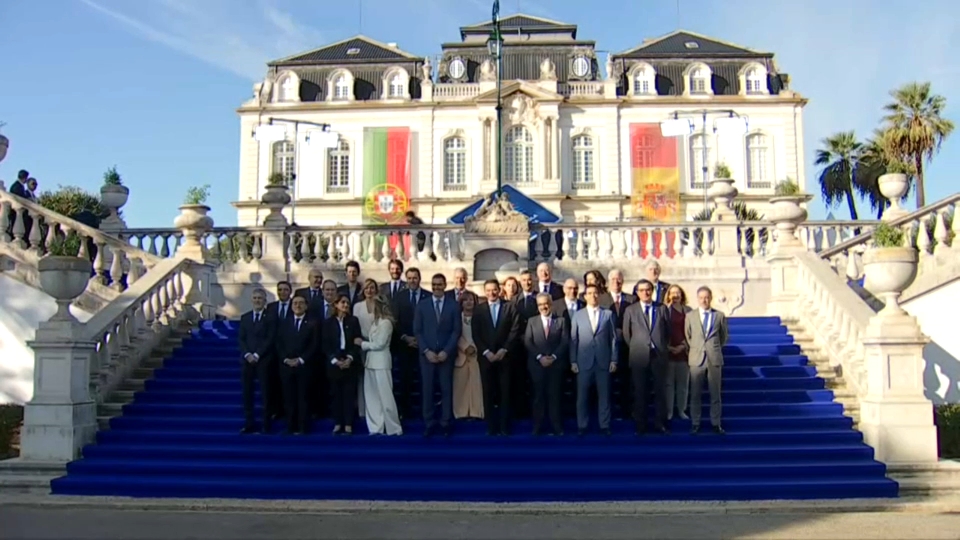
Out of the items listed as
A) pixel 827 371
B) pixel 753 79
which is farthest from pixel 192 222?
pixel 753 79

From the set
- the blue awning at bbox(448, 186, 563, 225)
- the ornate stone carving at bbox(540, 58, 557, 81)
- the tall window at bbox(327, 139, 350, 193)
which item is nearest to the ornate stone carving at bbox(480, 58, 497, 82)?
the ornate stone carving at bbox(540, 58, 557, 81)

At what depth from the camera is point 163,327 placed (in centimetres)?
1177

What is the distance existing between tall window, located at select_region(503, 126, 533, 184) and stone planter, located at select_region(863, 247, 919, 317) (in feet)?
137

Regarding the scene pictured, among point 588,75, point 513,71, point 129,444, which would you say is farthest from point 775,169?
point 129,444

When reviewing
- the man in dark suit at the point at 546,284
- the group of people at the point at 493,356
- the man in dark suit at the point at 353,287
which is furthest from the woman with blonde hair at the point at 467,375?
the man in dark suit at the point at 353,287

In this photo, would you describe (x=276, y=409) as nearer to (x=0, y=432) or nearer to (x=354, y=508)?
(x=354, y=508)

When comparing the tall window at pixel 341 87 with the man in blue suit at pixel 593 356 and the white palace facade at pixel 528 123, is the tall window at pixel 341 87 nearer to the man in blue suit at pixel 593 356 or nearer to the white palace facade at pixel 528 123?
the white palace facade at pixel 528 123

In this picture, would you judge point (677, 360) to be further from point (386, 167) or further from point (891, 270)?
point (386, 167)

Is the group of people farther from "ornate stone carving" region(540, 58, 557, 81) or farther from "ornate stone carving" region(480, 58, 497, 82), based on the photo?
"ornate stone carving" region(480, 58, 497, 82)

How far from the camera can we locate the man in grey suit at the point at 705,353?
9.01 m

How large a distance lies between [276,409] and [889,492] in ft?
20.1

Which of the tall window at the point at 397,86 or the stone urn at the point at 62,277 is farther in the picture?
the tall window at the point at 397,86

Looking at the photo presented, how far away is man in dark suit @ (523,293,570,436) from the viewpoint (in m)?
8.98

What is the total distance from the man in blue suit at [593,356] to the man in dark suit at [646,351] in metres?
0.19
